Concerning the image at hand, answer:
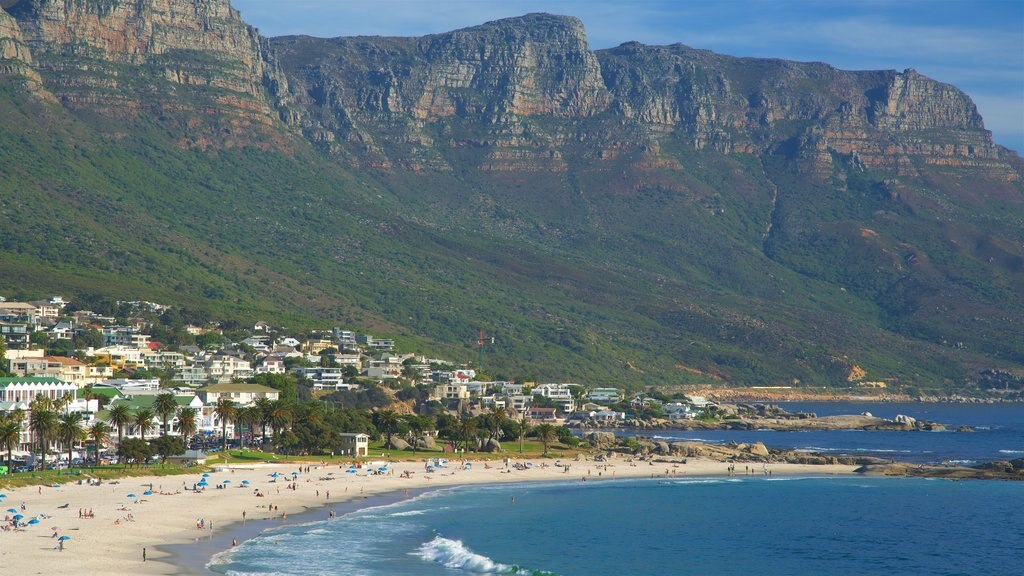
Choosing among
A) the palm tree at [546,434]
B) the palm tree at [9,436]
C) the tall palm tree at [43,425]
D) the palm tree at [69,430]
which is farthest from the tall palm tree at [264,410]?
the palm tree at [546,434]

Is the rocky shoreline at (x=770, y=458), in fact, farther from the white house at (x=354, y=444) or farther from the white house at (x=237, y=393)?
the white house at (x=237, y=393)

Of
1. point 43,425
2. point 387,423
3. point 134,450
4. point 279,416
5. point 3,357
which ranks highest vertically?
point 3,357

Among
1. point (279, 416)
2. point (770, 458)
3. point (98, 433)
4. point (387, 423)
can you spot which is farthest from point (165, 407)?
point (770, 458)

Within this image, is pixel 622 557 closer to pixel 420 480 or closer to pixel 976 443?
pixel 420 480

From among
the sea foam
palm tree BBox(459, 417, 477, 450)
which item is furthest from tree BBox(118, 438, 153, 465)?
palm tree BBox(459, 417, 477, 450)

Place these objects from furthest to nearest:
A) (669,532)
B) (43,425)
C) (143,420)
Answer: (143,420), (43,425), (669,532)

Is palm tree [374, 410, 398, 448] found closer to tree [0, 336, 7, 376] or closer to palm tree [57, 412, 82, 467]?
palm tree [57, 412, 82, 467]

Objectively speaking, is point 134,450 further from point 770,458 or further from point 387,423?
point 770,458
